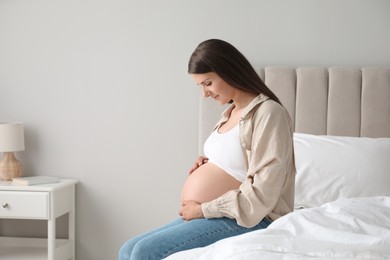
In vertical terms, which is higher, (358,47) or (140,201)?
(358,47)

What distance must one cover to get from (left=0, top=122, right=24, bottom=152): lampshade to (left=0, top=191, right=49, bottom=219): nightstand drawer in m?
0.25

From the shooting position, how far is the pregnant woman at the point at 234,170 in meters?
1.93

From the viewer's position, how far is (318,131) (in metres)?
3.07

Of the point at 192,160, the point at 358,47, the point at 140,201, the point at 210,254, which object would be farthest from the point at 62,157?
the point at 210,254

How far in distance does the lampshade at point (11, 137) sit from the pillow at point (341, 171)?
1.45 metres

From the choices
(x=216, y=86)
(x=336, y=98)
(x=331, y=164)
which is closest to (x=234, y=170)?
(x=216, y=86)

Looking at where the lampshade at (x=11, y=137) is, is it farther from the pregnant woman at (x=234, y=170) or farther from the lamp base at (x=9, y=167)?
the pregnant woman at (x=234, y=170)

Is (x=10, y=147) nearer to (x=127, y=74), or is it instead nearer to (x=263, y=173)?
(x=127, y=74)

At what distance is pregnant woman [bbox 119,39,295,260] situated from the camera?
193 cm

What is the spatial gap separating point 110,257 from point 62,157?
0.60 m

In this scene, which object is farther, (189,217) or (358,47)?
(358,47)

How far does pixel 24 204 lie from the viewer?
314cm

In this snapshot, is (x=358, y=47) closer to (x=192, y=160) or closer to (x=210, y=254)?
(x=192, y=160)

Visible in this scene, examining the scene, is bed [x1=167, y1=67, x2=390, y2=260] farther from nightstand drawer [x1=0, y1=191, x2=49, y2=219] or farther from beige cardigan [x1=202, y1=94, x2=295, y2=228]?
nightstand drawer [x1=0, y1=191, x2=49, y2=219]
